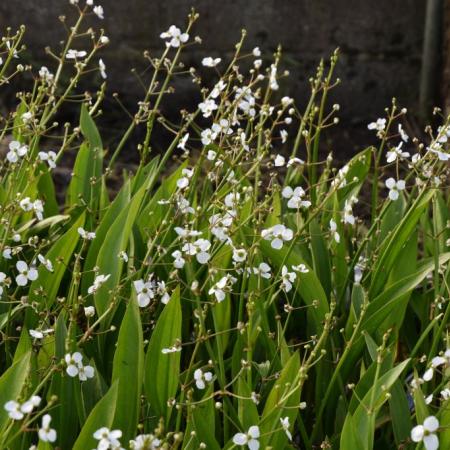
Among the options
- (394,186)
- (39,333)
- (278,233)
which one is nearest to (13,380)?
(39,333)

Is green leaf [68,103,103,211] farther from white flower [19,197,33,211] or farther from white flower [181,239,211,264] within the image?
white flower [181,239,211,264]

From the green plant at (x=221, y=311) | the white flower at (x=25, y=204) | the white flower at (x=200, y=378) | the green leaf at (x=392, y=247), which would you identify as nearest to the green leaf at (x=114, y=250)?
the green plant at (x=221, y=311)

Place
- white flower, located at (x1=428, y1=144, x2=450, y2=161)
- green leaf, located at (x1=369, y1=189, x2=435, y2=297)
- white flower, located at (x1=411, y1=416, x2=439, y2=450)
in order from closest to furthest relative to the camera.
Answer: white flower, located at (x1=411, y1=416, x2=439, y2=450) < white flower, located at (x1=428, y1=144, x2=450, y2=161) < green leaf, located at (x1=369, y1=189, x2=435, y2=297)

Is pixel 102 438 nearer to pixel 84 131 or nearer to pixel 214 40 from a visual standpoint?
pixel 84 131

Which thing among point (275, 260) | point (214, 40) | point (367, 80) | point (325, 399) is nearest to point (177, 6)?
point (214, 40)

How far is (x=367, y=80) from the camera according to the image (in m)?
6.09

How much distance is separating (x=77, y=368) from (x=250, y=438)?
36 cm

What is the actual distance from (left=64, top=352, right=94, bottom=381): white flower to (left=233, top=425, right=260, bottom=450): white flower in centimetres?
32

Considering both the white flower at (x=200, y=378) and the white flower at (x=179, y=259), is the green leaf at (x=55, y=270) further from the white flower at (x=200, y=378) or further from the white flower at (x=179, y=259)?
the white flower at (x=200, y=378)

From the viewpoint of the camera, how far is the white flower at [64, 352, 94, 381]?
174cm

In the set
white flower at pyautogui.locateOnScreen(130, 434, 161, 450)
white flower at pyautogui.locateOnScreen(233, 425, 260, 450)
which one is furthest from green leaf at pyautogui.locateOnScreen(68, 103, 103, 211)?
white flower at pyautogui.locateOnScreen(130, 434, 161, 450)

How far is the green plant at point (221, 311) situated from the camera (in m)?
1.83

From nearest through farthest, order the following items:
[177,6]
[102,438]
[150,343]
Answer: [102,438] < [150,343] < [177,6]

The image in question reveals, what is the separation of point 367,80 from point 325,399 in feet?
14.0
